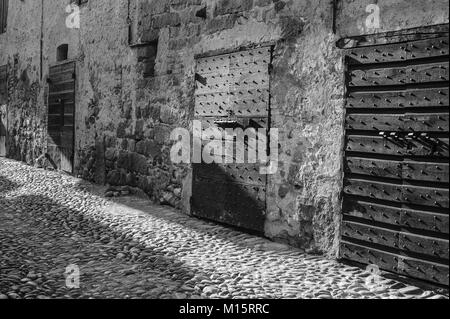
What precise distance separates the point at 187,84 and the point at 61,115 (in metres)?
4.67

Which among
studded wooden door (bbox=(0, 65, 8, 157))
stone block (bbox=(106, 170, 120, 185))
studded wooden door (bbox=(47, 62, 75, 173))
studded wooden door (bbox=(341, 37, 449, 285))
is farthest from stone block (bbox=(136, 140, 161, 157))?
studded wooden door (bbox=(0, 65, 8, 157))

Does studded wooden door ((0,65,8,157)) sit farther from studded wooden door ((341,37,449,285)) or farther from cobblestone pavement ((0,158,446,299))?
studded wooden door ((341,37,449,285))

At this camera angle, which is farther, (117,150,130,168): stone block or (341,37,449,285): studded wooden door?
(117,150,130,168): stone block

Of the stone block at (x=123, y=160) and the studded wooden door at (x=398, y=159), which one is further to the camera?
the stone block at (x=123, y=160)

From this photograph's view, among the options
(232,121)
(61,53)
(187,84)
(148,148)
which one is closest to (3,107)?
(61,53)

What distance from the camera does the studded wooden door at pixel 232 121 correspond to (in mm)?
5203

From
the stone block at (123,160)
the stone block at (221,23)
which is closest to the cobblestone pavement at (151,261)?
the stone block at (123,160)

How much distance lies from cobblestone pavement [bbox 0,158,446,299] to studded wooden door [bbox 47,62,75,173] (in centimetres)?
313

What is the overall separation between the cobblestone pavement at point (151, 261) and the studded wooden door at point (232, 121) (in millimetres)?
256

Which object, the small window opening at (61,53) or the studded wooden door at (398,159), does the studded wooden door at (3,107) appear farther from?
the studded wooden door at (398,159)

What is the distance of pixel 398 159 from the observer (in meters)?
3.90

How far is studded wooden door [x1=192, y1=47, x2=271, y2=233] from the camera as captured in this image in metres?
5.20

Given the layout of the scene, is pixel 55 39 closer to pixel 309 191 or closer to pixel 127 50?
pixel 127 50
